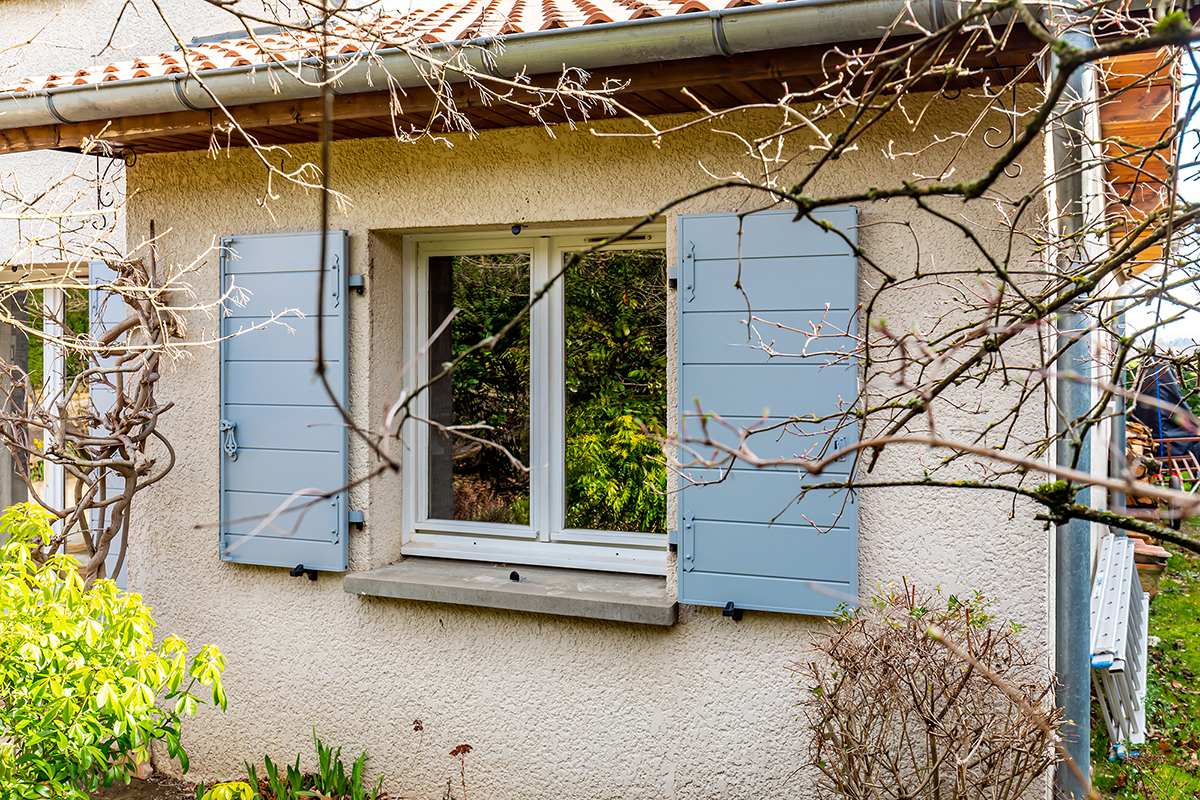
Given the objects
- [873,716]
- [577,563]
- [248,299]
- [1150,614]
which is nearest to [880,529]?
[873,716]

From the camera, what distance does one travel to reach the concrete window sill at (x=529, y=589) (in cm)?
388

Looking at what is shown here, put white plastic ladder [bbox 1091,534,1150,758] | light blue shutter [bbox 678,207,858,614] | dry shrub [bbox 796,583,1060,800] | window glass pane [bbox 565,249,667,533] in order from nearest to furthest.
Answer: dry shrub [bbox 796,583,1060,800] < light blue shutter [bbox 678,207,858,614] < window glass pane [bbox 565,249,667,533] < white plastic ladder [bbox 1091,534,1150,758]

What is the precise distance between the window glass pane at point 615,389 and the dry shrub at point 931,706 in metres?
1.26

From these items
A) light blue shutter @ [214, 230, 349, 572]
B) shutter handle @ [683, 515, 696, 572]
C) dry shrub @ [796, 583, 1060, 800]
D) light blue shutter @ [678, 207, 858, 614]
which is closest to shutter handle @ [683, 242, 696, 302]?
light blue shutter @ [678, 207, 858, 614]

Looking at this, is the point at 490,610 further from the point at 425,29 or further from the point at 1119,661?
the point at 1119,661

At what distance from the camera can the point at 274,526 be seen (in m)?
4.45

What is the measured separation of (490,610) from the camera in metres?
4.22

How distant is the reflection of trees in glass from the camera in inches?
178

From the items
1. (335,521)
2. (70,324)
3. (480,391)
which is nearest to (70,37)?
(70,324)

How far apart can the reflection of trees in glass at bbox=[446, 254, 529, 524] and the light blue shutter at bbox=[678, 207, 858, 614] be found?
1033 millimetres

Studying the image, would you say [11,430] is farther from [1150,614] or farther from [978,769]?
[1150,614]

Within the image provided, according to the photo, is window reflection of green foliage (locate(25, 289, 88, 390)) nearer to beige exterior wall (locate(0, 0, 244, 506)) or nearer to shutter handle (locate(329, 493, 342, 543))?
beige exterior wall (locate(0, 0, 244, 506))

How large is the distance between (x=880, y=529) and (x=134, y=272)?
12.3 ft

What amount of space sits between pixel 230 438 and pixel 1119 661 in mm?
4579
